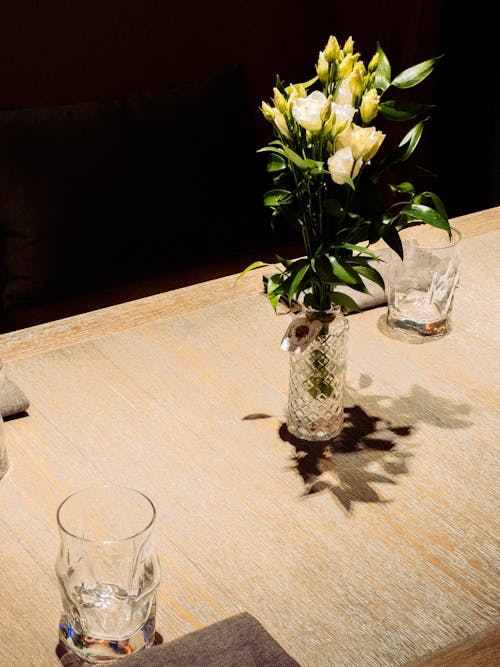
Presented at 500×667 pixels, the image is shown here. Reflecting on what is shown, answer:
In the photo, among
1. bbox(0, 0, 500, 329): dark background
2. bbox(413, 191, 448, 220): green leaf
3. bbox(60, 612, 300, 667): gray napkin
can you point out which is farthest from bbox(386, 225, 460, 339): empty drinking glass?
bbox(0, 0, 500, 329): dark background

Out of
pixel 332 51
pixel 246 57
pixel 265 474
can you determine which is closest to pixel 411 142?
pixel 332 51

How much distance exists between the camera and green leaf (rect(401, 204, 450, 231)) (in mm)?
1107

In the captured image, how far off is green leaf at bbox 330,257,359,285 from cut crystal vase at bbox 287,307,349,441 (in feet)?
0.30

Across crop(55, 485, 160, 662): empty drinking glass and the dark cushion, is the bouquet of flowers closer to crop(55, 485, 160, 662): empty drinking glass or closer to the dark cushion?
crop(55, 485, 160, 662): empty drinking glass

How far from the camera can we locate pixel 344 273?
1072 millimetres

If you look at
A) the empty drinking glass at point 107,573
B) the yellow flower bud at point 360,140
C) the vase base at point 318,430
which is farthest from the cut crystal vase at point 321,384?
the empty drinking glass at point 107,573

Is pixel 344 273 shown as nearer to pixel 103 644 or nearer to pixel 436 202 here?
pixel 436 202

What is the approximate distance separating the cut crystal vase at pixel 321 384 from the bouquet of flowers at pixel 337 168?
0.16 ft

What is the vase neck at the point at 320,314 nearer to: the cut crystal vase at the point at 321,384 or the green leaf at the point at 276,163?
the cut crystal vase at the point at 321,384

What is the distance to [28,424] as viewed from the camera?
1.27 meters

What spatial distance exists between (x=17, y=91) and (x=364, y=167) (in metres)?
1.52

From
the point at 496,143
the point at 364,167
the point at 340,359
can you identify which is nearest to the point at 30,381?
the point at 340,359

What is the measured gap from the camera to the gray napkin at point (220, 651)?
85cm

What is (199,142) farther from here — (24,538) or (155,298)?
(24,538)
